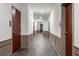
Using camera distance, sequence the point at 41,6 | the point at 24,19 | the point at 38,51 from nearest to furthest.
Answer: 1. the point at 38,51
2. the point at 24,19
3. the point at 41,6

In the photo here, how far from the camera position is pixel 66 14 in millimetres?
3342

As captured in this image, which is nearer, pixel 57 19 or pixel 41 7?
pixel 57 19

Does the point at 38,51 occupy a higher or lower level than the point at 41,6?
lower

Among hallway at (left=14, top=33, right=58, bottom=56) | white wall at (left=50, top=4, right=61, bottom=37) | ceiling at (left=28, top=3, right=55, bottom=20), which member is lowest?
hallway at (left=14, top=33, right=58, bottom=56)

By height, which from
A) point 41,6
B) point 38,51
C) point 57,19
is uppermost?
point 41,6

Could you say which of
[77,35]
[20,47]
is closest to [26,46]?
[20,47]

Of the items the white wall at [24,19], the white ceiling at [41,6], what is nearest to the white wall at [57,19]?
the white ceiling at [41,6]

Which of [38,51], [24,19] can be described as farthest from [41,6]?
[38,51]

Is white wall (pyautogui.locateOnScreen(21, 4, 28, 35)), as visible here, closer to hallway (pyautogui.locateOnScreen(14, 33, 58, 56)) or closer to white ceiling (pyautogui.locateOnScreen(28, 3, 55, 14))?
white ceiling (pyautogui.locateOnScreen(28, 3, 55, 14))

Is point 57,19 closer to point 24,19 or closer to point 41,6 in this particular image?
point 24,19

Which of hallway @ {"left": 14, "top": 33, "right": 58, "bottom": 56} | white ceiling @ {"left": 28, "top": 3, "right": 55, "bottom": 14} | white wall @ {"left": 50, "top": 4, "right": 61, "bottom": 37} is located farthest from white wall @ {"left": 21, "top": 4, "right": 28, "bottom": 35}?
white wall @ {"left": 50, "top": 4, "right": 61, "bottom": 37}

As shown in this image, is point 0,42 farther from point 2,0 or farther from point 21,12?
point 21,12

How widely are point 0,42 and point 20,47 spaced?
8.60ft

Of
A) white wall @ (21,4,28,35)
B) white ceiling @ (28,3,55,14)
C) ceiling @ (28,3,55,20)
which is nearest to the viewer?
white wall @ (21,4,28,35)
